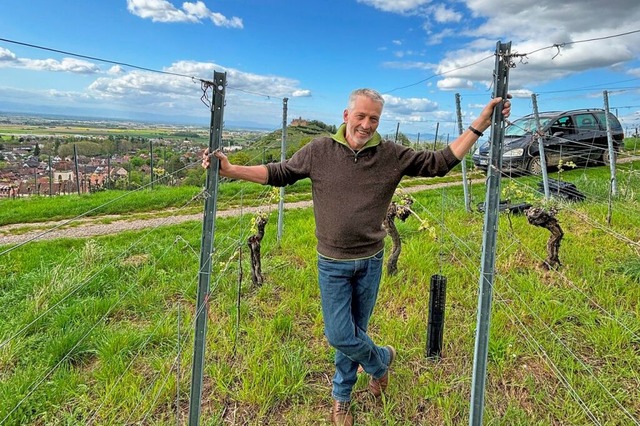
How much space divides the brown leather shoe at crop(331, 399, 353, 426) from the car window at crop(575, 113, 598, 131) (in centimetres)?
1144

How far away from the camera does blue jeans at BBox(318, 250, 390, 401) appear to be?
2166 mm

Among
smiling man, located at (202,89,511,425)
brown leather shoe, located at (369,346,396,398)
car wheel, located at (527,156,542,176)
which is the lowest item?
brown leather shoe, located at (369,346,396,398)

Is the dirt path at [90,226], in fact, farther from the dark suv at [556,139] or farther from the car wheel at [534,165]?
the car wheel at [534,165]

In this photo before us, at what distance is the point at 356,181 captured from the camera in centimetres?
210

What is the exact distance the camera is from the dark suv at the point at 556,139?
9898 millimetres

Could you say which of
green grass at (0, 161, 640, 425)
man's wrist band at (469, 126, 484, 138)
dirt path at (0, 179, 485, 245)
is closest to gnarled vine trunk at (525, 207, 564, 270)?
green grass at (0, 161, 640, 425)

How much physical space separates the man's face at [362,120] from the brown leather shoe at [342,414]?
145 centimetres

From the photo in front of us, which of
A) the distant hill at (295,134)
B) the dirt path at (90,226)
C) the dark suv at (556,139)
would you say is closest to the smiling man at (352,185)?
the distant hill at (295,134)

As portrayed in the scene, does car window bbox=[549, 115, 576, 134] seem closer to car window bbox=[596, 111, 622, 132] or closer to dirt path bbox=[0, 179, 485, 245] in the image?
car window bbox=[596, 111, 622, 132]

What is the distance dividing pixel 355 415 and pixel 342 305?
762 millimetres

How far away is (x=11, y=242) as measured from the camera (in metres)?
6.36

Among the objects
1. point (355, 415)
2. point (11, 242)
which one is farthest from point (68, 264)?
point (355, 415)

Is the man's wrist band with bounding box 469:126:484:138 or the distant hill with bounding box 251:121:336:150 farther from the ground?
the distant hill with bounding box 251:121:336:150

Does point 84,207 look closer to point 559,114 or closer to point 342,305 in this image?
point 342,305
